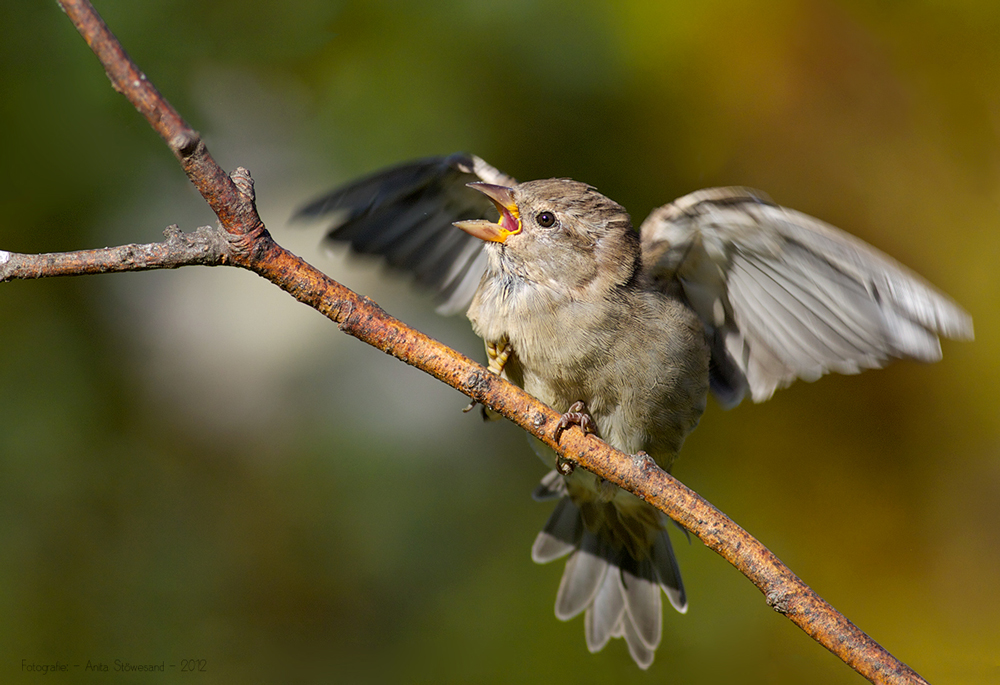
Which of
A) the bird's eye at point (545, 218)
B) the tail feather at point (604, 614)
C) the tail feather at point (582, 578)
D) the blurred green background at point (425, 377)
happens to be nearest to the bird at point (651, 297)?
the bird's eye at point (545, 218)

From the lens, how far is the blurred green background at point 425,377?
397 centimetres

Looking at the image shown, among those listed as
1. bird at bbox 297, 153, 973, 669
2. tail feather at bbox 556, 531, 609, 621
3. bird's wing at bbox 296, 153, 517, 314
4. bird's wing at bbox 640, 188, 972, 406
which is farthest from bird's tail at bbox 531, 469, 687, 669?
bird's wing at bbox 296, 153, 517, 314

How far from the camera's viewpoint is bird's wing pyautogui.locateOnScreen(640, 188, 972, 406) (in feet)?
7.94

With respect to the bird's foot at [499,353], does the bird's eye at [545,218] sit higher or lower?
higher

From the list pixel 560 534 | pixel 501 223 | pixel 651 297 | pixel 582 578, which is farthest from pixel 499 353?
pixel 582 578

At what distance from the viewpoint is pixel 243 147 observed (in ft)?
14.9

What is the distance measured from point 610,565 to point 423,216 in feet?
6.51

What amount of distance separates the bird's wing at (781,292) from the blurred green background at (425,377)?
146 centimetres

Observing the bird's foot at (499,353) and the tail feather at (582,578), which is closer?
the bird's foot at (499,353)

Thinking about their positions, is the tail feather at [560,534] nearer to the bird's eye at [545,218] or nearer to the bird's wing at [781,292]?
the bird's wing at [781,292]

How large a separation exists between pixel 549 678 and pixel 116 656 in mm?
2277

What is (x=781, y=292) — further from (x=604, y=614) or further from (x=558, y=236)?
(x=604, y=614)

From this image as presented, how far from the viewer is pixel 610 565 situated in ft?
12.6

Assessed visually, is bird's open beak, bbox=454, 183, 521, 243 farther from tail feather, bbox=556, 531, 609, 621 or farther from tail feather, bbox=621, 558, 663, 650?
tail feather, bbox=621, 558, 663, 650
